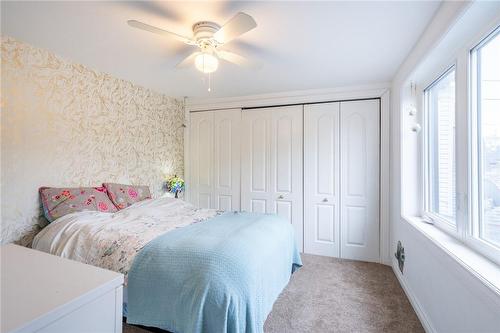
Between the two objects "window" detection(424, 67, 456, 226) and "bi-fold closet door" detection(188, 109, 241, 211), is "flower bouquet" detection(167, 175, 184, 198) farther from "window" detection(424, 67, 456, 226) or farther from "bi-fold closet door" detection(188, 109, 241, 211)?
"window" detection(424, 67, 456, 226)

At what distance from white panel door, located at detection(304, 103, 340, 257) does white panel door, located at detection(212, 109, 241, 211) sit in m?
1.11

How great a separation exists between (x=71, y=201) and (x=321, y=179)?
2.95 meters

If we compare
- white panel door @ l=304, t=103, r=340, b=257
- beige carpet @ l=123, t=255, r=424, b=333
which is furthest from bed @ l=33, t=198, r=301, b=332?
white panel door @ l=304, t=103, r=340, b=257

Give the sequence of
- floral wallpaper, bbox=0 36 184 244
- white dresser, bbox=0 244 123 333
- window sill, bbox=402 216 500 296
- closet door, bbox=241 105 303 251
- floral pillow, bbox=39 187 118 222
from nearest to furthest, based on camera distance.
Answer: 1. white dresser, bbox=0 244 123 333
2. window sill, bbox=402 216 500 296
3. floral wallpaper, bbox=0 36 184 244
4. floral pillow, bbox=39 187 118 222
5. closet door, bbox=241 105 303 251

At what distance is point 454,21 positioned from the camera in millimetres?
1416

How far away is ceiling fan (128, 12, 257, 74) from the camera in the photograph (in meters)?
1.50

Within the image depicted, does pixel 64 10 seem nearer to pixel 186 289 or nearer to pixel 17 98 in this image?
pixel 17 98

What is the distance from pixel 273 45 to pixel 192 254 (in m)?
1.84

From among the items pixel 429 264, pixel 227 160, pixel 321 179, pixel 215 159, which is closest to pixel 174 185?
pixel 215 159

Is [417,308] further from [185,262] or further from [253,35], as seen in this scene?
[253,35]

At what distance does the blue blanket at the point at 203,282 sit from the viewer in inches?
53.9

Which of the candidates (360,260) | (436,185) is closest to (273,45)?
(436,185)

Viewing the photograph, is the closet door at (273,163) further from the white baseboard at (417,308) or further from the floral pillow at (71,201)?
the floral pillow at (71,201)

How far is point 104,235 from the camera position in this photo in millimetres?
1865
